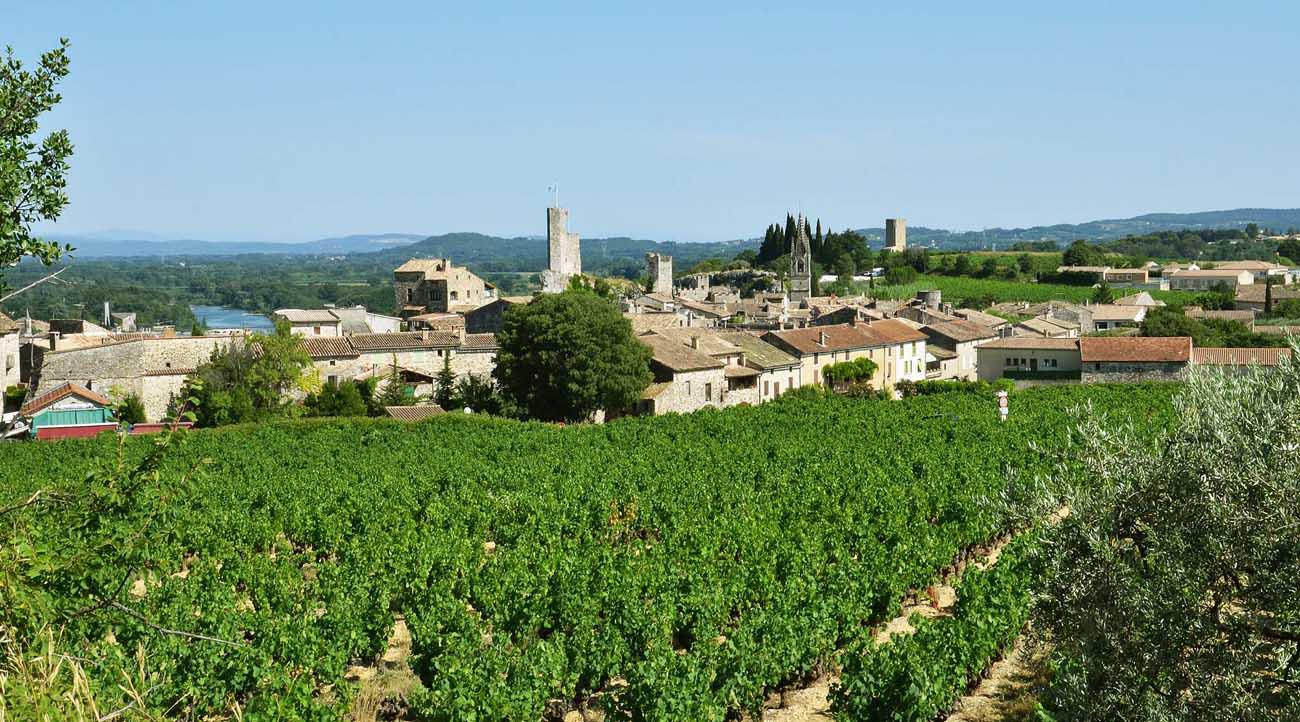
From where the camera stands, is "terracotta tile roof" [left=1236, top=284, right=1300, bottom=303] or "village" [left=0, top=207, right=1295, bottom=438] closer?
"village" [left=0, top=207, right=1295, bottom=438]

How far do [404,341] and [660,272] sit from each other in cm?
6853

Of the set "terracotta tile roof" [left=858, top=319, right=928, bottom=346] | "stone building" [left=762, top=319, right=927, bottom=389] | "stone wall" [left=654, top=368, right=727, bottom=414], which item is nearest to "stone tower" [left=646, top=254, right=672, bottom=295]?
"terracotta tile roof" [left=858, top=319, right=928, bottom=346]

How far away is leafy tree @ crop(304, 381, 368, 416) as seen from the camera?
47.7 m

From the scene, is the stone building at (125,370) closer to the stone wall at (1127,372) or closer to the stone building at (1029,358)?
the stone building at (1029,358)

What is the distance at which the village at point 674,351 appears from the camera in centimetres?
4909

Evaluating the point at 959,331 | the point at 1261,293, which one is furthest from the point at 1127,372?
the point at 1261,293

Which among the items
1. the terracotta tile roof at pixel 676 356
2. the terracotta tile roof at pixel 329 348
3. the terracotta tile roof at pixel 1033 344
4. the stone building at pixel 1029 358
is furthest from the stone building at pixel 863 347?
the terracotta tile roof at pixel 329 348

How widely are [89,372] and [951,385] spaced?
3982 centimetres

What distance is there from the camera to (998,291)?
4889 inches

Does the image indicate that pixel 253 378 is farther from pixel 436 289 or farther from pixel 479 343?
pixel 436 289

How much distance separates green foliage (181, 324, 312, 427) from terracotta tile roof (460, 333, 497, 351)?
27.7ft

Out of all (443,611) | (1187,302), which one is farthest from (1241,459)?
(1187,302)

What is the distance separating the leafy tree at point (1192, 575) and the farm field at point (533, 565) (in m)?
1.45

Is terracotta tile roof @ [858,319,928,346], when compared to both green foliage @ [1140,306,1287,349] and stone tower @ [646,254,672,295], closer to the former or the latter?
green foliage @ [1140,306,1287,349]
